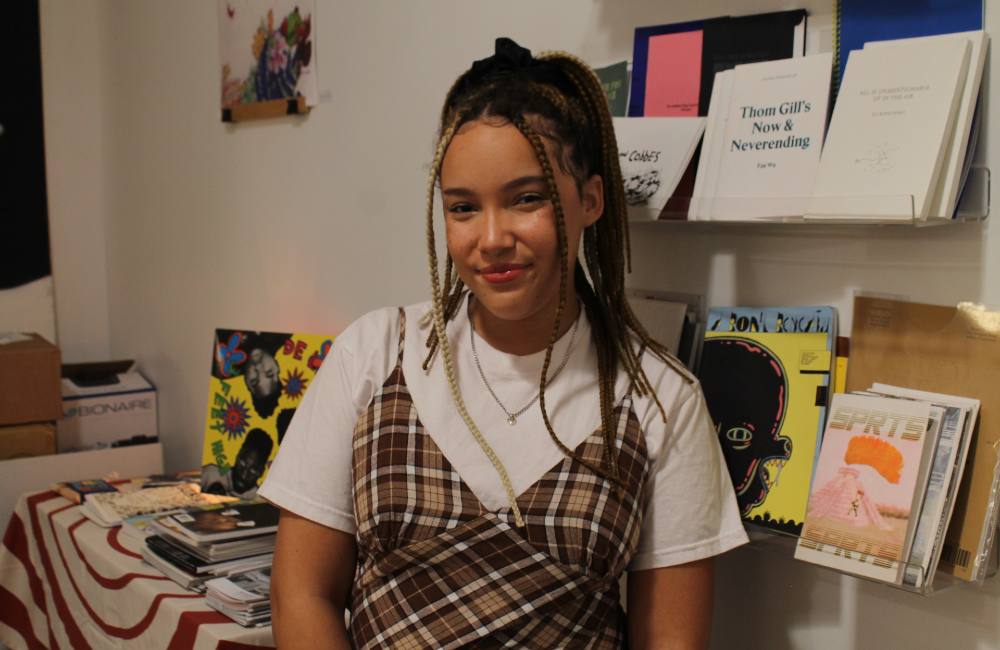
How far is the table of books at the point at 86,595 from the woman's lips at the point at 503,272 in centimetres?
74

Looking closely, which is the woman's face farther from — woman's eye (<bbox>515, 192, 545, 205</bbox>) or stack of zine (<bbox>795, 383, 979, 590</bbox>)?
stack of zine (<bbox>795, 383, 979, 590</bbox>)

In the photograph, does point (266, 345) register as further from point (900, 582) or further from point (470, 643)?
point (900, 582)

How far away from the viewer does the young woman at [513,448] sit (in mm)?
1166

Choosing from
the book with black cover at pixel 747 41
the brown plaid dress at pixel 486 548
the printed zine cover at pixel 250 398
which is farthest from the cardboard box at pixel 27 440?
the book with black cover at pixel 747 41

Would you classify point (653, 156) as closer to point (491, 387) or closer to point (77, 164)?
point (491, 387)

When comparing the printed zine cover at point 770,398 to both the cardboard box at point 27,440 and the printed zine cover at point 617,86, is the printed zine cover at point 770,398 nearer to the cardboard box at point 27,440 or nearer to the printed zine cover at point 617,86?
the printed zine cover at point 617,86

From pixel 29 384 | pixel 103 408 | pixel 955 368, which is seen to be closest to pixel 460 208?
pixel 955 368

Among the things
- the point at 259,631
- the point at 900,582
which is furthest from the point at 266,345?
the point at 900,582

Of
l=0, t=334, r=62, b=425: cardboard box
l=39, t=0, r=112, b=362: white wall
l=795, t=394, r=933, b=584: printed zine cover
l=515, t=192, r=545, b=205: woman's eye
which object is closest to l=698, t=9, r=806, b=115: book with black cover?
l=515, t=192, r=545, b=205: woman's eye

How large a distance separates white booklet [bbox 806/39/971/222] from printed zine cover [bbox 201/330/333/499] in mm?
1241

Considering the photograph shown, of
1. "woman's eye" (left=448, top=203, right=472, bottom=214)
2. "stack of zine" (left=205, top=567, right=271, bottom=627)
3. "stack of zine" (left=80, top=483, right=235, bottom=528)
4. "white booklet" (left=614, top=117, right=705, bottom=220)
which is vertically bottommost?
"stack of zine" (left=80, top=483, right=235, bottom=528)

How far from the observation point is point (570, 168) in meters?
1.19

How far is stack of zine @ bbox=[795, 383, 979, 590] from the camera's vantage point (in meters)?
1.08

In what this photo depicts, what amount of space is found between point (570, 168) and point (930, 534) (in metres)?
0.59
